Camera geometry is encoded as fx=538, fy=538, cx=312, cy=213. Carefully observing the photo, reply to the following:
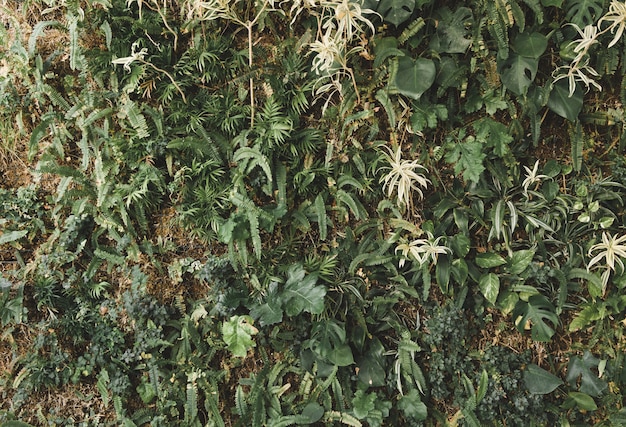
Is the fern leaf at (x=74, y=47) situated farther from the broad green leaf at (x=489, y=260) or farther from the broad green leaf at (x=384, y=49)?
the broad green leaf at (x=489, y=260)

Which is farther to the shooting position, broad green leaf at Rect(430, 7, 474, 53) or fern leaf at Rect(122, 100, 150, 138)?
fern leaf at Rect(122, 100, 150, 138)

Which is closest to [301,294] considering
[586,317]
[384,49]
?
[384,49]

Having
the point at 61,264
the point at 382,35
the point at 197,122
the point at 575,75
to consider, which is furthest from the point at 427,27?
the point at 61,264

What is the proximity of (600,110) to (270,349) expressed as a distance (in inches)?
87.2

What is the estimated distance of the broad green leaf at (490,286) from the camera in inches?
111

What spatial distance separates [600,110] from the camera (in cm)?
289

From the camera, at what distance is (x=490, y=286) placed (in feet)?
9.28

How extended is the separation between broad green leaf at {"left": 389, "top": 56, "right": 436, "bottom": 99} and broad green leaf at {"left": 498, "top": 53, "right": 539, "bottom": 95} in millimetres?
371

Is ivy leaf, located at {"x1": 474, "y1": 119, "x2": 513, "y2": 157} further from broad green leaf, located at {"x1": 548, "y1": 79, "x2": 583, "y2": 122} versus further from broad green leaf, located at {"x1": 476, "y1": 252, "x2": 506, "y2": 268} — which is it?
broad green leaf, located at {"x1": 476, "y1": 252, "x2": 506, "y2": 268}

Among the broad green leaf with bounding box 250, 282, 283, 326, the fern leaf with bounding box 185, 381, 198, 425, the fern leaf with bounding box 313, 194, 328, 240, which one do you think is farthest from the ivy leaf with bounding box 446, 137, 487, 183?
the fern leaf with bounding box 185, 381, 198, 425

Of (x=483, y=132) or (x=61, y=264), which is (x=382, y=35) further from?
(x=61, y=264)

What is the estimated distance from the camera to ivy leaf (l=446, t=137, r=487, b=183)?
2768 millimetres

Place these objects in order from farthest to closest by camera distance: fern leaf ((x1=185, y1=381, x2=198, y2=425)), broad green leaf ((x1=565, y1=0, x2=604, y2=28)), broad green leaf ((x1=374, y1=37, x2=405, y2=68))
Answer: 1. fern leaf ((x1=185, y1=381, x2=198, y2=425))
2. broad green leaf ((x1=374, y1=37, x2=405, y2=68))
3. broad green leaf ((x1=565, y1=0, x2=604, y2=28))

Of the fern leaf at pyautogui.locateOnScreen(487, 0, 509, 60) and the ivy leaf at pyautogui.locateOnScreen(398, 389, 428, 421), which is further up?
the fern leaf at pyautogui.locateOnScreen(487, 0, 509, 60)
